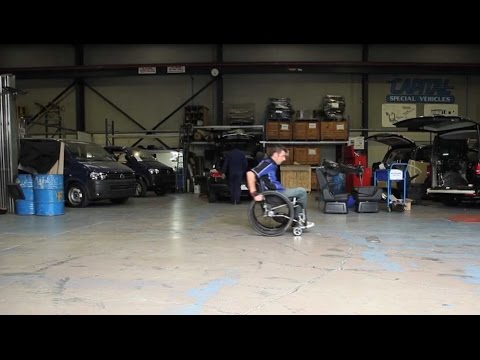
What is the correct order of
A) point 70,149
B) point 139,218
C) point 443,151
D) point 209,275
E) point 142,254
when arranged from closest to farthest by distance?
point 209,275 → point 142,254 → point 139,218 → point 443,151 → point 70,149

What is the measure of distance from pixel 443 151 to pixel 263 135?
24.3 feet

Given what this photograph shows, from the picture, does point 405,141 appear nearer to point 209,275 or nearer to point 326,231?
point 326,231

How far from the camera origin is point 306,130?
15812 mm

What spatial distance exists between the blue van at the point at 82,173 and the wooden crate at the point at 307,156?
722cm

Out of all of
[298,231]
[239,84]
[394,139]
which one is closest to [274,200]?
[298,231]

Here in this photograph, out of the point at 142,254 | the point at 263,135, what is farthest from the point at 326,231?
the point at 263,135

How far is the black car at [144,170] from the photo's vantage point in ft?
43.0

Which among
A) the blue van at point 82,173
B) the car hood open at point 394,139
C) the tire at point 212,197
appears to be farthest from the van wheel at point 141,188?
the car hood open at point 394,139

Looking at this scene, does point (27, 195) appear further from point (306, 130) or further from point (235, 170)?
point (306, 130)

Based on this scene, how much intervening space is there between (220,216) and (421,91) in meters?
13.1

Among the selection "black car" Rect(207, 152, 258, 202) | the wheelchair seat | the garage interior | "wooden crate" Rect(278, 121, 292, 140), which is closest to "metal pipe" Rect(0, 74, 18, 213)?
the garage interior

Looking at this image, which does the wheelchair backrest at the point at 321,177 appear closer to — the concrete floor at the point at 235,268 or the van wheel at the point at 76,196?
the concrete floor at the point at 235,268

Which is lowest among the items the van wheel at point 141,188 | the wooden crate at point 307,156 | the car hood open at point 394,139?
the van wheel at point 141,188

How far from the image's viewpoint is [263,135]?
15.8 meters
